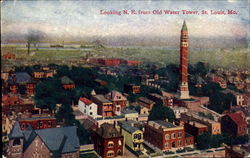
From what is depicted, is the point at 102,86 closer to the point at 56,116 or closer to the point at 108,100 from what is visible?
the point at 108,100

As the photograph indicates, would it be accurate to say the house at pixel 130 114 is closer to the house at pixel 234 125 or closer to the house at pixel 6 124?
the house at pixel 234 125

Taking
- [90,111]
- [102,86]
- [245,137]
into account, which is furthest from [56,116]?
[245,137]

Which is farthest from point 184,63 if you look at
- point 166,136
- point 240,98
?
point 166,136

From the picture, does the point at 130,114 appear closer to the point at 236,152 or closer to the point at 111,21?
the point at 111,21

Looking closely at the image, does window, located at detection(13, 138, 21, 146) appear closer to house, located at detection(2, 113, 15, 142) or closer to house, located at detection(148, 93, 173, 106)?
house, located at detection(2, 113, 15, 142)

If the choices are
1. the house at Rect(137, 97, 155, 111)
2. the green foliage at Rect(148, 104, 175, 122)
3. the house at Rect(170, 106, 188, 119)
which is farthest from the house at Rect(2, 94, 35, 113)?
the house at Rect(170, 106, 188, 119)
